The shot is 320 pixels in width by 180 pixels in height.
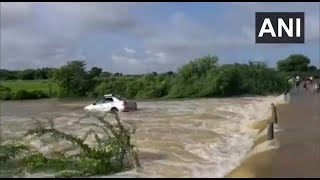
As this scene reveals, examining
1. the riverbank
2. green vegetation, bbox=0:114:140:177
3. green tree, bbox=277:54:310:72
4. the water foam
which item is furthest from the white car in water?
green tree, bbox=277:54:310:72

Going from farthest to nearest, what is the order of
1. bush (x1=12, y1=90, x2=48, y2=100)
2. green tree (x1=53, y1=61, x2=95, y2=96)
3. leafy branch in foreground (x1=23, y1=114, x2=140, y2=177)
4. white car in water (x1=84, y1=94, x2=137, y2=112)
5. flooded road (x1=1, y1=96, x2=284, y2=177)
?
1. green tree (x1=53, y1=61, x2=95, y2=96)
2. bush (x1=12, y1=90, x2=48, y2=100)
3. white car in water (x1=84, y1=94, x2=137, y2=112)
4. flooded road (x1=1, y1=96, x2=284, y2=177)
5. leafy branch in foreground (x1=23, y1=114, x2=140, y2=177)

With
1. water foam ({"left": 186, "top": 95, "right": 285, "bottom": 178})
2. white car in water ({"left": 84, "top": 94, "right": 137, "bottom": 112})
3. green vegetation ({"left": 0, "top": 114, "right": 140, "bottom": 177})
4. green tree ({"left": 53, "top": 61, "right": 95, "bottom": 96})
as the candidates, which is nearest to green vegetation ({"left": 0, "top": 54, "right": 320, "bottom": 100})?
green tree ({"left": 53, "top": 61, "right": 95, "bottom": 96})

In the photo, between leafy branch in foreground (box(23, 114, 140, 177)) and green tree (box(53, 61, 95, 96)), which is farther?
green tree (box(53, 61, 95, 96))

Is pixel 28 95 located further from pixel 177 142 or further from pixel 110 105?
pixel 177 142

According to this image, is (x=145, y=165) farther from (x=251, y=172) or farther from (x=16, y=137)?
(x=16, y=137)

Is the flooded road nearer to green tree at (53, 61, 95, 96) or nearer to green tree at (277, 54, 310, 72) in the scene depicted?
green tree at (53, 61, 95, 96)

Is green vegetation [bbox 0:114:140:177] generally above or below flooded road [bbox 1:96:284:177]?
above

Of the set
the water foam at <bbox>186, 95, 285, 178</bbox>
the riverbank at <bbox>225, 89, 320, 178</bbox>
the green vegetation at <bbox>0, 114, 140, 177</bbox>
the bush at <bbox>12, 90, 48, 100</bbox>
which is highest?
the bush at <bbox>12, 90, 48, 100</bbox>

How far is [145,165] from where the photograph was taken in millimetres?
13250

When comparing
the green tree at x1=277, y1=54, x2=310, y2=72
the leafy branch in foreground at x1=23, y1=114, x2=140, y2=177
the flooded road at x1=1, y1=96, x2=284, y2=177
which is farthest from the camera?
the green tree at x1=277, y1=54, x2=310, y2=72

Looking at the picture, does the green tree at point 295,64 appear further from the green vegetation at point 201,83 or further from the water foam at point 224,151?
the water foam at point 224,151

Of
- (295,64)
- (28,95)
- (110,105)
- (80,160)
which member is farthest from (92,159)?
(295,64)

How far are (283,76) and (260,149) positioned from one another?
53.4m

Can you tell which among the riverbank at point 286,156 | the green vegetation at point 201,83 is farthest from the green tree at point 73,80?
the riverbank at point 286,156
